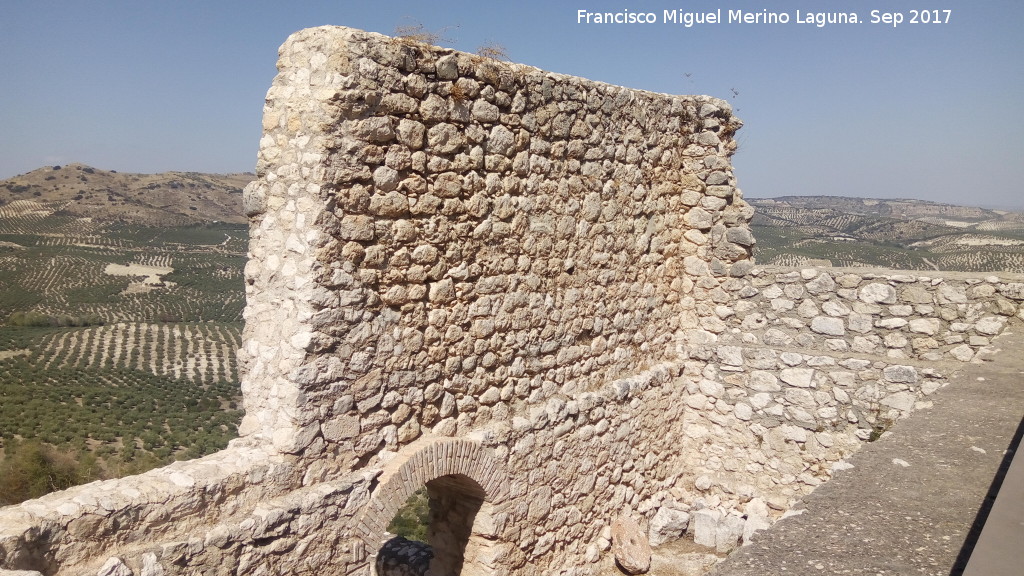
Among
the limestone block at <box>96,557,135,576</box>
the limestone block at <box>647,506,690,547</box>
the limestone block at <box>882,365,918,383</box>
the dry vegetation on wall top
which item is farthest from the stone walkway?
the dry vegetation on wall top

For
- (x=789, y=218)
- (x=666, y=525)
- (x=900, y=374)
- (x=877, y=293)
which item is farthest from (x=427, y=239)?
(x=789, y=218)

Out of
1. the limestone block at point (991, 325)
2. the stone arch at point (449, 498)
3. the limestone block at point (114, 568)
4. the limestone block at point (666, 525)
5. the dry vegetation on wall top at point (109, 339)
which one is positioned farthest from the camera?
the dry vegetation on wall top at point (109, 339)

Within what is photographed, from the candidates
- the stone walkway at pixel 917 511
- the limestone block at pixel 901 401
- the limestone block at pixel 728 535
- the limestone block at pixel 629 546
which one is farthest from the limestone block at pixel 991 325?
the limestone block at pixel 629 546

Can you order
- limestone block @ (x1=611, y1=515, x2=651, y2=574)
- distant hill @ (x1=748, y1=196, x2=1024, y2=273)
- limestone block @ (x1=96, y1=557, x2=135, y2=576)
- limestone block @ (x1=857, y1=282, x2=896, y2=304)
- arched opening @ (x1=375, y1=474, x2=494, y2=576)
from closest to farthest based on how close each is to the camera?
limestone block @ (x1=96, y1=557, x2=135, y2=576) → arched opening @ (x1=375, y1=474, x2=494, y2=576) → limestone block @ (x1=611, y1=515, x2=651, y2=574) → limestone block @ (x1=857, y1=282, x2=896, y2=304) → distant hill @ (x1=748, y1=196, x2=1024, y2=273)

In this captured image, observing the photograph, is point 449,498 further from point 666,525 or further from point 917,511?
point 917,511

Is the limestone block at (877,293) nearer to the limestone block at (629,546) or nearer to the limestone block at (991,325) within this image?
the limestone block at (991,325)

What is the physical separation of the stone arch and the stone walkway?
2.07 meters

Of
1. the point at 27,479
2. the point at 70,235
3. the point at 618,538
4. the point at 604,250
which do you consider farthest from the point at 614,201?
the point at 70,235

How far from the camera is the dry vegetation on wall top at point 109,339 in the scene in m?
19.6

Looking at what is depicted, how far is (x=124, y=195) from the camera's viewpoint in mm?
89125

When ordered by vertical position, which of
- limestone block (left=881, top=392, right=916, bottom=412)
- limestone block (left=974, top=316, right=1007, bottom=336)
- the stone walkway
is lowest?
limestone block (left=881, top=392, right=916, bottom=412)

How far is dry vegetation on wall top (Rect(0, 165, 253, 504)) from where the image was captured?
1964 cm

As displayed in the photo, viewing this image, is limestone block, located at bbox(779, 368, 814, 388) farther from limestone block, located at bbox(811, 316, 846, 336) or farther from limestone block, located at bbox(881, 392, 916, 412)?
limestone block, located at bbox(881, 392, 916, 412)

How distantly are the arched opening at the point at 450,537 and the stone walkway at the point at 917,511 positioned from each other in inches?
94.0
